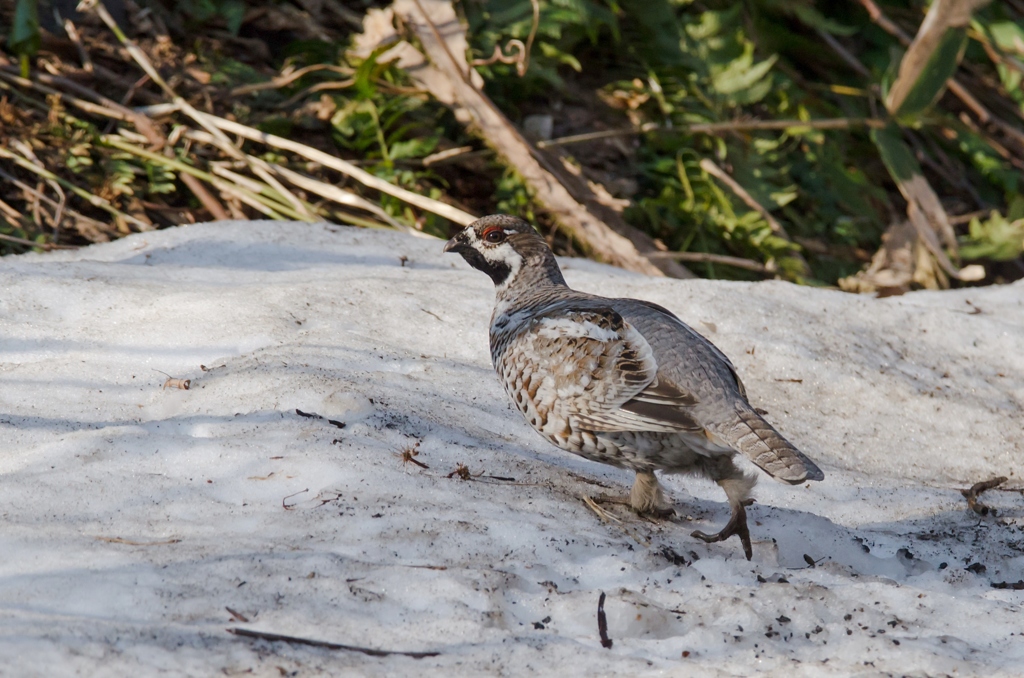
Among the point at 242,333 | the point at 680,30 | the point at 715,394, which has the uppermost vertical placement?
the point at 680,30

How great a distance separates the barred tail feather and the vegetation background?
11.1 feet

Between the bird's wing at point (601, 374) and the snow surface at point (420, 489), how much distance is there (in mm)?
335

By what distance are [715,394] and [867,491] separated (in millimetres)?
1096

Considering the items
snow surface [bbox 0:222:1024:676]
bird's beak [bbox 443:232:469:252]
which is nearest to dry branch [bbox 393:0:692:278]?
snow surface [bbox 0:222:1024:676]

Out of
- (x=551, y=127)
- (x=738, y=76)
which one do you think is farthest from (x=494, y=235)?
(x=738, y=76)

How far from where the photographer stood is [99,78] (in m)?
6.39

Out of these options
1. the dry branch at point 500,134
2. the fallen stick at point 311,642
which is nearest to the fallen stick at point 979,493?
the fallen stick at point 311,642

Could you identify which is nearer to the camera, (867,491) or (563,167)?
(867,491)

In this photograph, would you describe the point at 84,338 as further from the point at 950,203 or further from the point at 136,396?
the point at 950,203

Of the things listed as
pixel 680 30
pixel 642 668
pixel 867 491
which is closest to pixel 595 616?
pixel 642 668

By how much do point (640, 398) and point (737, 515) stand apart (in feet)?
1.58

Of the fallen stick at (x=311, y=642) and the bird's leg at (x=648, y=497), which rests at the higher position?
the fallen stick at (x=311, y=642)

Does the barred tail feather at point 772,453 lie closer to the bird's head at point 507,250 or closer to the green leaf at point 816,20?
the bird's head at point 507,250

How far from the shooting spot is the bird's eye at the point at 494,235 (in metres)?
4.25
